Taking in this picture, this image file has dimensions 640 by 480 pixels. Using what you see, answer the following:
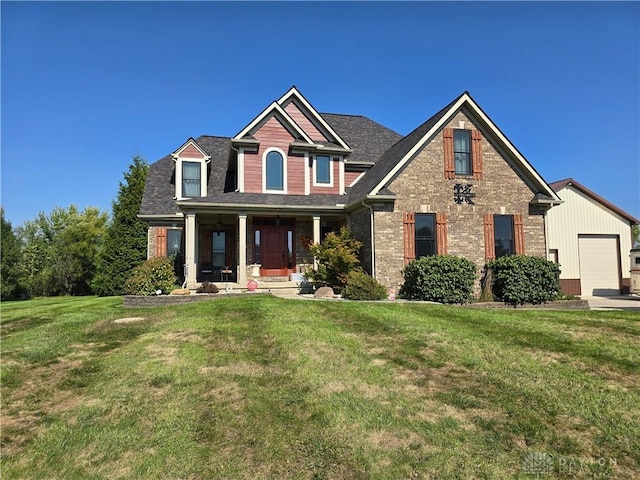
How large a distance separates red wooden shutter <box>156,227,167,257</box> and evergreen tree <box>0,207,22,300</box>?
12.2 metres

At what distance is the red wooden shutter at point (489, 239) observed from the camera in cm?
1551

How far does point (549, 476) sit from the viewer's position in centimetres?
319

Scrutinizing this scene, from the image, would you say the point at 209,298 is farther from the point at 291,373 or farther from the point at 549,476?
the point at 549,476

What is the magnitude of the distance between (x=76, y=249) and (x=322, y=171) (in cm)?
2100

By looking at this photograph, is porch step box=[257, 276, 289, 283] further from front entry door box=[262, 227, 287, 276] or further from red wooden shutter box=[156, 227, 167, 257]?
red wooden shutter box=[156, 227, 167, 257]

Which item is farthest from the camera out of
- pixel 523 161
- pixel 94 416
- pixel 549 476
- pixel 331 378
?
pixel 523 161

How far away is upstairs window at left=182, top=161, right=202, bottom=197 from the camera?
1920 cm

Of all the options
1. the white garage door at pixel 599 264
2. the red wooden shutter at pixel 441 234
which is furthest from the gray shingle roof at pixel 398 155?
the white garage door at pixel 599 264

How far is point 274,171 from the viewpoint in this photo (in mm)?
18156

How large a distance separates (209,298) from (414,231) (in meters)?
7.94

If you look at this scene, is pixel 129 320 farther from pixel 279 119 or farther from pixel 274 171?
pixel 279 119

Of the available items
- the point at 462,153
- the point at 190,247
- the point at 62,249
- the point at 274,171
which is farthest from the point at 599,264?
the point at 62,249

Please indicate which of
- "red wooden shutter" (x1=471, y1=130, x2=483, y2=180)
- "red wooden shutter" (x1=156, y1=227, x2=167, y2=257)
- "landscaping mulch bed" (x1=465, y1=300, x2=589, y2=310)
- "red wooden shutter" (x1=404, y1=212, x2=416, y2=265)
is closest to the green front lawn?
"landscaping mulch bed" (x1=465, y1=300, x2=589, y2=310)

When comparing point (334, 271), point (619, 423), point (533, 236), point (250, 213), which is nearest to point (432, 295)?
point (334, 271)
